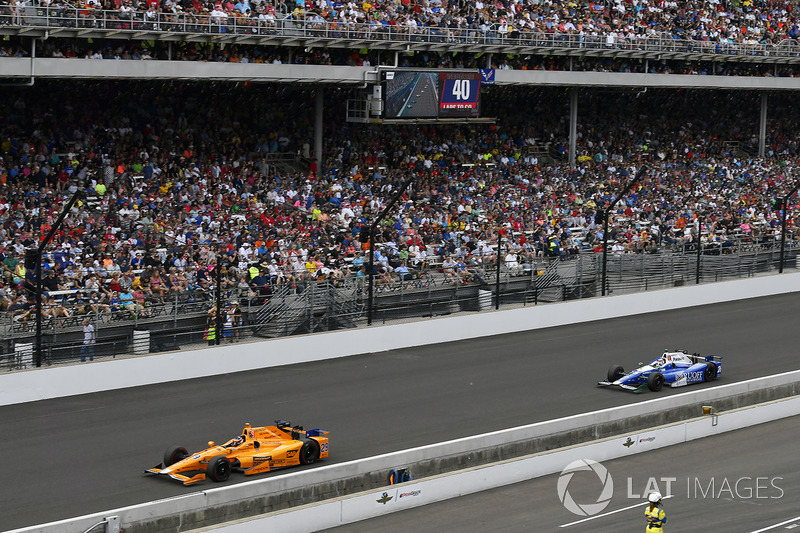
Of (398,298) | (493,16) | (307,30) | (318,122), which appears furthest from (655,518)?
(493,16)

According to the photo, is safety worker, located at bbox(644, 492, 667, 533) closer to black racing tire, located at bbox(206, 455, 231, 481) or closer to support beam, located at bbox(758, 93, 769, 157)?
black racing tire, located at bbox(206, 455, 231, 481)

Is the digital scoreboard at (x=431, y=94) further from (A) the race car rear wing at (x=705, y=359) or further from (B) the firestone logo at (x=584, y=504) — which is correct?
(B) the firestone logo at (x=584, y=504)

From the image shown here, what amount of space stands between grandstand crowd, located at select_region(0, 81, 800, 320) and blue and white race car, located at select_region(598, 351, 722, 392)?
5895 millimetres

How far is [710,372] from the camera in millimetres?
25406

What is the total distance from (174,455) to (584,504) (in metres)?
6.42

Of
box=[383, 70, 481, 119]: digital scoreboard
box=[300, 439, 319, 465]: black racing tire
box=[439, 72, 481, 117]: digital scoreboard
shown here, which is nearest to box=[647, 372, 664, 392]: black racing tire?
box=[300, 439, 319, 465]: black racing tire

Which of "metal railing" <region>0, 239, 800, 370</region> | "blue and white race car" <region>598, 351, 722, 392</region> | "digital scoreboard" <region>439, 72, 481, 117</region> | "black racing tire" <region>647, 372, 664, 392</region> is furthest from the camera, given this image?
"digital scoreboard" <region>439, 72, 481, 117</region>

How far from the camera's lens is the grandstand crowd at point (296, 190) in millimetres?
25875

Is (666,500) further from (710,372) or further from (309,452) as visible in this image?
(710,372)

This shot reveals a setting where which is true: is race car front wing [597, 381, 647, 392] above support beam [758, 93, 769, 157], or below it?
below

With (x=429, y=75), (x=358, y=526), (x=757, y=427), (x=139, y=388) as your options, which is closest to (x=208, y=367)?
(x=139, y=388)

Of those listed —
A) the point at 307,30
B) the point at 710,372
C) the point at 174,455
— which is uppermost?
the point at 307,30

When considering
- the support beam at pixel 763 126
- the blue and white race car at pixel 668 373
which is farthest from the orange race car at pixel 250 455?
the support beam at pixel 763 126

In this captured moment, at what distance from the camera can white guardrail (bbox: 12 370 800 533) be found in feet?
52.0
